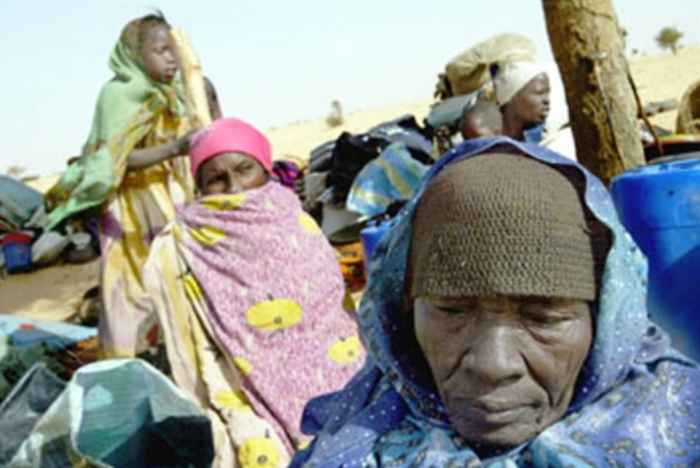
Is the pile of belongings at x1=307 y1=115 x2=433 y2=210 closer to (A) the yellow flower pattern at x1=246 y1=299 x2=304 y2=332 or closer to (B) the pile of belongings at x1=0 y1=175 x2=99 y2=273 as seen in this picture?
(B) the pile of belongings at x1=0 y1=175 x2=99 y2=273

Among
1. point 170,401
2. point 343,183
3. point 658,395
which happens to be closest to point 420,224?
point 658,395

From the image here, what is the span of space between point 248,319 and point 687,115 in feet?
10.1

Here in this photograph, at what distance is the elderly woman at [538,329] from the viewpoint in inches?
57.6

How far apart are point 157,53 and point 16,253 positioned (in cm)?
653

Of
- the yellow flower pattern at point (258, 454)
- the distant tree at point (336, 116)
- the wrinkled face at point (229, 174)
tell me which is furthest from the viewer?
the distant tree at point (336, 116)

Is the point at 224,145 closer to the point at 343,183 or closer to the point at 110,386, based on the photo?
the point at 110,386

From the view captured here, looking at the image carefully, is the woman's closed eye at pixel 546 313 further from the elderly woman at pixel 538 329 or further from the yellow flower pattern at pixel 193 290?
the yellow flower pattern at pixel 193 290

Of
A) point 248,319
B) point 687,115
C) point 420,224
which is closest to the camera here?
point 420,224

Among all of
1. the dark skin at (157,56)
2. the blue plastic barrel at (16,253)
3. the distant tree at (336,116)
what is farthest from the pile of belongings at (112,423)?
the distant tree at (336,116)

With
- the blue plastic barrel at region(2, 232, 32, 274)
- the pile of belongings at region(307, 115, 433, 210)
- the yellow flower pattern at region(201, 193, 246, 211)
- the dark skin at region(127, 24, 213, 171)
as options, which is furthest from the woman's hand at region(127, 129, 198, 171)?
the blue plastic barrel at region(2, 232, 32, 274)

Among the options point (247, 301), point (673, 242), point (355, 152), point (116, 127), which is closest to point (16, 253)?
point (355, 152)

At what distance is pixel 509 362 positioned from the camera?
4.77 ft

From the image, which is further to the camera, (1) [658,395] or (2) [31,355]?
(2) [31,355]

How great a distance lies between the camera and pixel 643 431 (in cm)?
143
